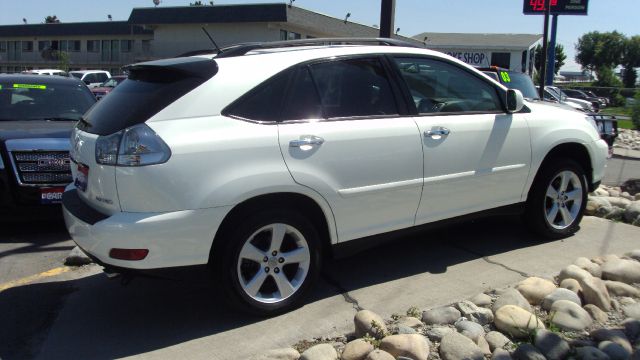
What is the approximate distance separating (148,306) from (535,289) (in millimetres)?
2786

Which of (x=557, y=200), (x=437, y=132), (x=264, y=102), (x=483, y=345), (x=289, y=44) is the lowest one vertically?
(x=483, y=345)

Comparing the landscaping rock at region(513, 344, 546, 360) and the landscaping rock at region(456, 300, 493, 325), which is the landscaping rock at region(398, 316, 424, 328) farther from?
the landscaping rock at region(513, 344, 546, 360)

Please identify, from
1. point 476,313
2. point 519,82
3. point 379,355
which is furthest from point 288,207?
point 519,82

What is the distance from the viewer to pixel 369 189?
4.16 m

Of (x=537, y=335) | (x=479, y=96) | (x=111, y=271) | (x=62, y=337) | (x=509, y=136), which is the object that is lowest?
(x=62, y=337)

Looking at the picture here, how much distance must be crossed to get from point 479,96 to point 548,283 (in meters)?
1.64

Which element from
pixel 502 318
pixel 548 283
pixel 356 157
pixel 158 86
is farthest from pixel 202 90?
pixel 548 283

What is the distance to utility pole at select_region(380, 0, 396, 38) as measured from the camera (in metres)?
7.91

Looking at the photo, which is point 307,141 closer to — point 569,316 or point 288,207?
point 288,207

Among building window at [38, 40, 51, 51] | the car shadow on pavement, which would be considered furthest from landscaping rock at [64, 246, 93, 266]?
building window at [38, 40, 51, 51]

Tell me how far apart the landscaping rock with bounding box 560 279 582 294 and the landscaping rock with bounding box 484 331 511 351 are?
2.91 ft

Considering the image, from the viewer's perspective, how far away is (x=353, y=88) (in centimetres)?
430

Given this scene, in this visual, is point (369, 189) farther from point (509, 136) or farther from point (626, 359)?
point (626, 359)

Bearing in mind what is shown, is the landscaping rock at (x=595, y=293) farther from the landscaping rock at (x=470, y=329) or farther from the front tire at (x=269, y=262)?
the front tire at (x=269, y=262)
